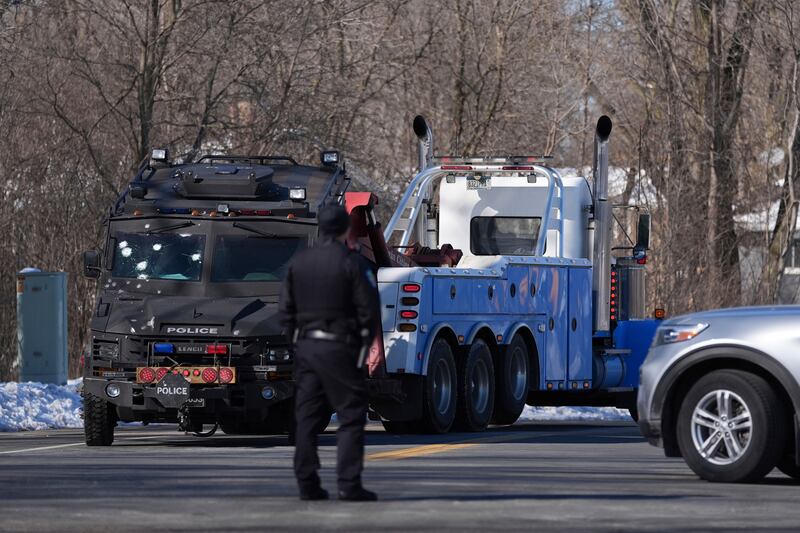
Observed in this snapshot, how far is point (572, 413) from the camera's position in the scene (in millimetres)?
23156

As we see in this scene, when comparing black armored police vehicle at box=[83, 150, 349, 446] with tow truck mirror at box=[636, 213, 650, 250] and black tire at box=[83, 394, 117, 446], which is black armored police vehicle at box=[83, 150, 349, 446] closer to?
black tire at box=[83, 394, 117, 446]

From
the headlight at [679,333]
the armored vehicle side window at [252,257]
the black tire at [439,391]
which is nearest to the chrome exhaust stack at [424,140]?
the black tire at [439,391]

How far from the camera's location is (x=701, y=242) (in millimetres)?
37438

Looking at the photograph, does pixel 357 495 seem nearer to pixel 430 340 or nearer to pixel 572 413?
pixel 430 340

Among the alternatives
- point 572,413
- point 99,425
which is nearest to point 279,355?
point 99,425

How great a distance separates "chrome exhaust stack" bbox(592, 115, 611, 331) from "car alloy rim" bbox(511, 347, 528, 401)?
75.4 inches

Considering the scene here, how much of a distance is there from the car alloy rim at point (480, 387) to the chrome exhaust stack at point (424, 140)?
443 centimetres

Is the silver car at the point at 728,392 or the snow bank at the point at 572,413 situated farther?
the snow bank at the point at 572,413

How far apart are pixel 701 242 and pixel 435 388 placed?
824 inches

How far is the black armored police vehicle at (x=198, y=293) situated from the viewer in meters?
15.6

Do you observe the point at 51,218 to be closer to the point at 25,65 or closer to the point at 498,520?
the point at 25,65

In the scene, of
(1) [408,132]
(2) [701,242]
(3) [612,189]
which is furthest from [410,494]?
(3) [612,189]

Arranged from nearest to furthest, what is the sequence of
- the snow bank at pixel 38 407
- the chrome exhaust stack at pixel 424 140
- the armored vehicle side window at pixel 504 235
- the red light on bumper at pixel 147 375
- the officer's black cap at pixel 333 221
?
the officer's black cap at pixel 333 221, the red light on bumper at pixel 147 375, the snow bank at pixel 38 407, the armored vehicle side window at pixel 504 235, the chrome exhaust stack at pixel 424 140

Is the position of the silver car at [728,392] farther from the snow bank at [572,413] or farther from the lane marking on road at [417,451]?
the snow bank at [572,413]
